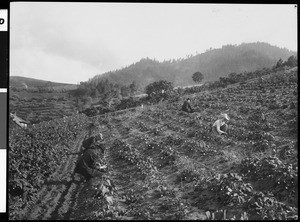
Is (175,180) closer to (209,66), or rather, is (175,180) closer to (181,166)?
(181,166)

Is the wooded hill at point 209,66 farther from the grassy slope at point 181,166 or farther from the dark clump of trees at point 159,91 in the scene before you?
the grassy slope at point 181,166

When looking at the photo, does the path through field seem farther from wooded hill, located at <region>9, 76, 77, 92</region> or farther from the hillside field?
wooded hill, located at <region>9, 76, 77, 92</region>

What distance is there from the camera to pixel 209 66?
15638cm

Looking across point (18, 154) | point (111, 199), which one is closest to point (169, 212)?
point (111, 199)

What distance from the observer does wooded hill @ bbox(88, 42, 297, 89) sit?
467ft

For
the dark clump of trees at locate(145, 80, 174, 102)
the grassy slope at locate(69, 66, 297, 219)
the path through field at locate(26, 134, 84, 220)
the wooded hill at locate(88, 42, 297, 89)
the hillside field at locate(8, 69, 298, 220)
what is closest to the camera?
the hillside field at locate(8, 69, 298, 220)

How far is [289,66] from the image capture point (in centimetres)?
4028

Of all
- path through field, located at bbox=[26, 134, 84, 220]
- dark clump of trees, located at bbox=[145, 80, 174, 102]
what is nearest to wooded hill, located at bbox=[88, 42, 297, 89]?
dark clump of trees, located at bbox=[145, 80, 174, 102]

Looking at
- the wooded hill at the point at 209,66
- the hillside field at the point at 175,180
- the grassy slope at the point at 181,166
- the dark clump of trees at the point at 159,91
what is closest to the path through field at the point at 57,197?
the hillside field at the point at 175,180

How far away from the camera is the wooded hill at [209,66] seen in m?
142

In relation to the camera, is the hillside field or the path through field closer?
the hillside field

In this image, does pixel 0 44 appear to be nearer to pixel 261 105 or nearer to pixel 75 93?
pixel 261 105

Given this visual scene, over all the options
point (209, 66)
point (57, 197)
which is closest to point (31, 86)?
point (209, 66)

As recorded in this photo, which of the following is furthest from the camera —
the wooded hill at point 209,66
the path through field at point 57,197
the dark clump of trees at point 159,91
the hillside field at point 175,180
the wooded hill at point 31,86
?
the wooded hill at point 209,66
